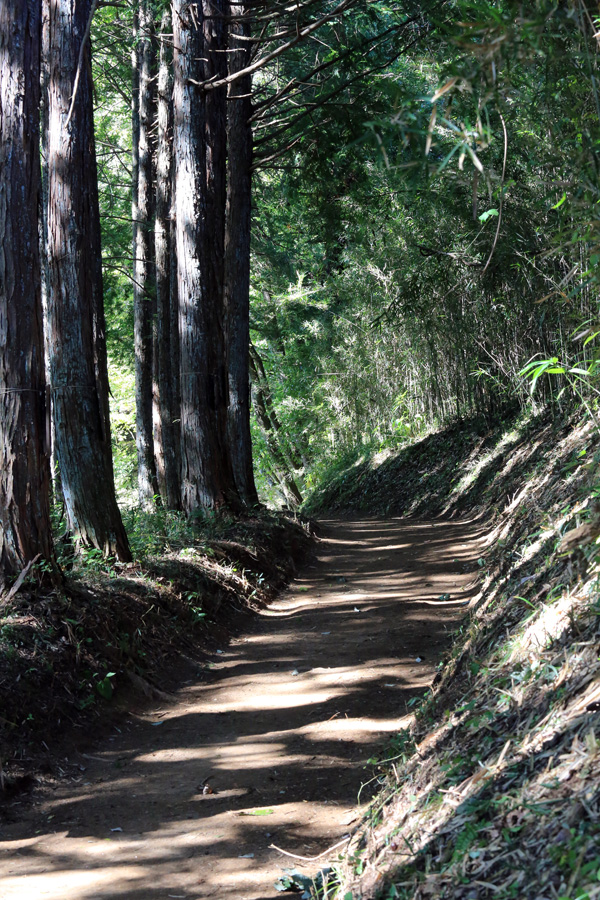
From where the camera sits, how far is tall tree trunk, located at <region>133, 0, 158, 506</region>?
13836 millimetres

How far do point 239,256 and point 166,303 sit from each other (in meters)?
1.73

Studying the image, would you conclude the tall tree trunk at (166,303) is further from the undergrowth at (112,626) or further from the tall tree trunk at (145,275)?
the undergrowth at (112,626)

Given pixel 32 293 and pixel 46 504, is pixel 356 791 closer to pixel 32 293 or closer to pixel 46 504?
pixel 46 504

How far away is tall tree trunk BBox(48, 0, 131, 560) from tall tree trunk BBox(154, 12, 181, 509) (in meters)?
5.23

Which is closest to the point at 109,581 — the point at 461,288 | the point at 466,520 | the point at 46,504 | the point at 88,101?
the point at 46,504

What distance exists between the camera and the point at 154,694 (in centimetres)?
540

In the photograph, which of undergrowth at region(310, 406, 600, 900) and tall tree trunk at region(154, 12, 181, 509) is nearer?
undergrowth at region(310, 406, 600, 900)

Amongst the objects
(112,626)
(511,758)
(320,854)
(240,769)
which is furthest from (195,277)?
(511,758)

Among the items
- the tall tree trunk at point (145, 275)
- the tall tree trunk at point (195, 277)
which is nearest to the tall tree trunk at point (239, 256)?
the tall tree trunk at point (195, 277)

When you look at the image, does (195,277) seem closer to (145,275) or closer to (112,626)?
(112,626)

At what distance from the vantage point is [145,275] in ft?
47.6

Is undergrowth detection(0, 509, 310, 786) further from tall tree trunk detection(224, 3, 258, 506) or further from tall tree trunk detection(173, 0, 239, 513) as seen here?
tall tree trunk detection(224, 3, 258, 506)

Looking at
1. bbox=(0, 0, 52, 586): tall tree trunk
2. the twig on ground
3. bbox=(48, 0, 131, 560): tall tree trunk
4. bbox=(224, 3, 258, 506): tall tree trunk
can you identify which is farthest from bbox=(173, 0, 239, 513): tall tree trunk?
the twig on ground

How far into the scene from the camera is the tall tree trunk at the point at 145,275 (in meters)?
13.8
